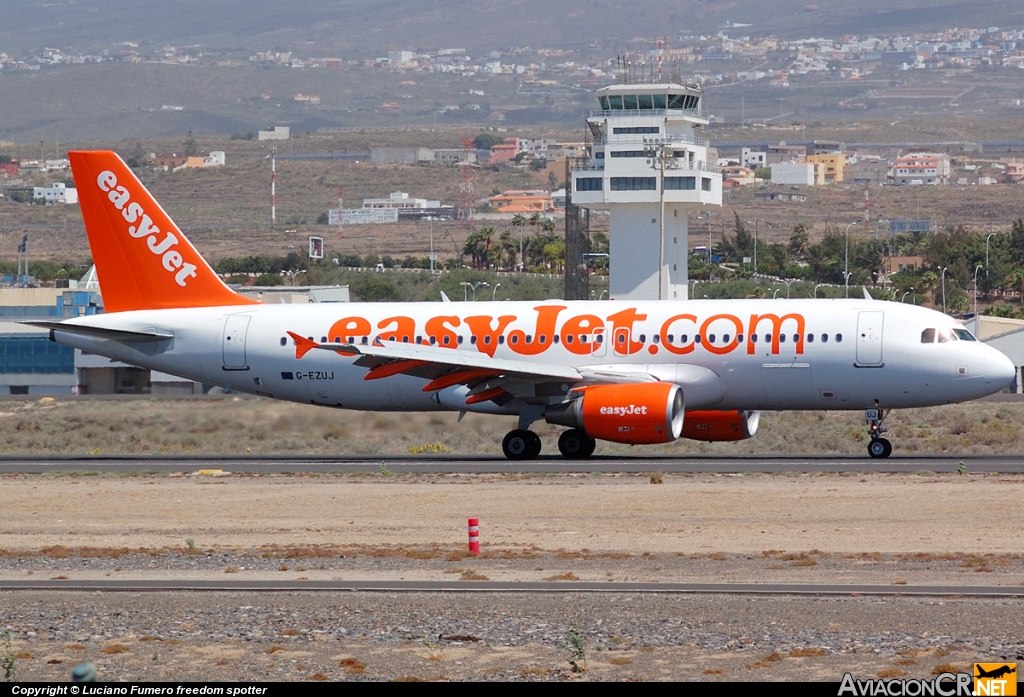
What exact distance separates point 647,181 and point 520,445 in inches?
2278

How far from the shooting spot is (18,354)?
3228 inches

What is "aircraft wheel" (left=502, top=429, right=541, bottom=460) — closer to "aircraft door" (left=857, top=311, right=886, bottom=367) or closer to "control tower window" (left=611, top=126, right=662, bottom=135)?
"aircraft door" (left=857, top=311, right=886, bottom=367)

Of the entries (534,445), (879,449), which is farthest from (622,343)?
(879,449)

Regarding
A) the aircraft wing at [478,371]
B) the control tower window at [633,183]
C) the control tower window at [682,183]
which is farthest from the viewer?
the control tower window at [633,183]

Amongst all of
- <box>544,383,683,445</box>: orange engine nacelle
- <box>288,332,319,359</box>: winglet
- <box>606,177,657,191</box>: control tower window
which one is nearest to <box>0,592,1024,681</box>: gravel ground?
<box>544,383,683,445</box>: orange engine nacelle

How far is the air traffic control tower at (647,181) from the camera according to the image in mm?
90875

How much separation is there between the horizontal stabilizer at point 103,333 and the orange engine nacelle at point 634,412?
1154cm

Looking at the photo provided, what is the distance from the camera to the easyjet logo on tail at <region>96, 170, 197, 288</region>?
133 ft

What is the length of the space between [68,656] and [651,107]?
81279 millimetres

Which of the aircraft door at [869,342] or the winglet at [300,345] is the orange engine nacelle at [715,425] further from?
the winglet at [300,345]

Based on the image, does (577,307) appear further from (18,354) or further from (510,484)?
(18,354)

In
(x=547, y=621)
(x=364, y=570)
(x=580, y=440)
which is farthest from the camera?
(x=580, y=440)

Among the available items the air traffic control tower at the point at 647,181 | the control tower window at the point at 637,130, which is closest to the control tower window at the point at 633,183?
the air traffic control tower at the point at 647,181

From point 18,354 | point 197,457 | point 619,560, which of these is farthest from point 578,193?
point 619,560
